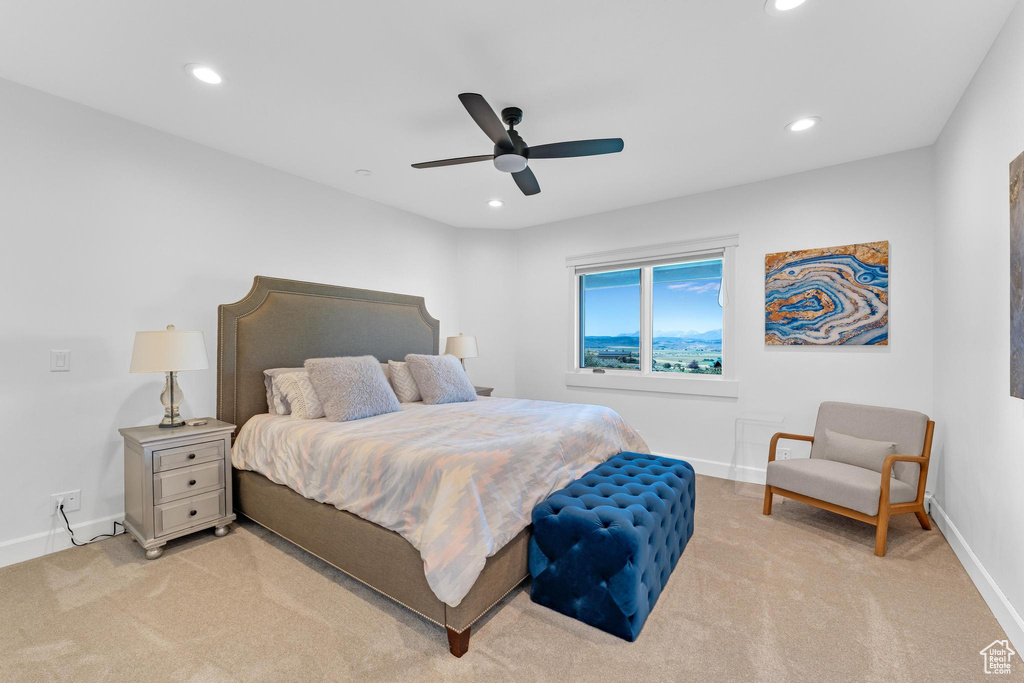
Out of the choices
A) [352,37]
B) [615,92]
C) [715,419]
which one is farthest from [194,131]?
[715,419]

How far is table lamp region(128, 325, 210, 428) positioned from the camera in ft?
8.25

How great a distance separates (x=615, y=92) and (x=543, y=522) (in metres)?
2.33

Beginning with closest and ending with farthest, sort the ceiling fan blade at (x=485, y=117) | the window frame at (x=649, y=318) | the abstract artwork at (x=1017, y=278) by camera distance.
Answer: the abstract artwork at (x=1017, y=278), the ceiling fan blade at (x=485, y=117), the window frame at (x=649, y=318)

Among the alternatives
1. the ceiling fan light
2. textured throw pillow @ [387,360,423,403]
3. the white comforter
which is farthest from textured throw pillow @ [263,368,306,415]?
the ceiling fan light

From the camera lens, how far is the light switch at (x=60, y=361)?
251 centimetres

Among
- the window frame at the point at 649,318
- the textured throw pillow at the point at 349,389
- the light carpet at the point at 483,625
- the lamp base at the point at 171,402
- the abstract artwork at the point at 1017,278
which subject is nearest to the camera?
the light carpet at the point at 483,625

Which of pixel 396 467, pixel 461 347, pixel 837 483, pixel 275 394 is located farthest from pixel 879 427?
pixel 275 394

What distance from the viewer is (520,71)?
226 cm

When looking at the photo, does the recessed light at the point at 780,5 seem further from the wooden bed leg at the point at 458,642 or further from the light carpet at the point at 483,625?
the wooden bed leg at the point at 458,642

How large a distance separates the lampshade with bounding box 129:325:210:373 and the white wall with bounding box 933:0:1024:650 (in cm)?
412

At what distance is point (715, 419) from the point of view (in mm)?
4023

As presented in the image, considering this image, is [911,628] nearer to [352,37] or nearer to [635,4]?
[635,4]

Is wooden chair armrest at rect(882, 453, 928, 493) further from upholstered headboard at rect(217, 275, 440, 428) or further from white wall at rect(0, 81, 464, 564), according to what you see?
white wall at rect(0, 81, 464, 564)

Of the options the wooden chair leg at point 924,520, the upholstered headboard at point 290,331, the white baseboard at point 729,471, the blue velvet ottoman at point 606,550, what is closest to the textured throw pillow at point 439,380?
the upholstered headboard at point 290,331
